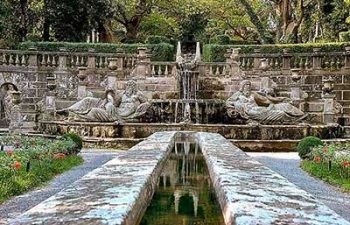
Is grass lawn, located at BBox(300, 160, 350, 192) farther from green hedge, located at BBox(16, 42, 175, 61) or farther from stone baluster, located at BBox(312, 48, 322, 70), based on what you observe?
green hedge, located at BBox(16, 42, 175, 61)

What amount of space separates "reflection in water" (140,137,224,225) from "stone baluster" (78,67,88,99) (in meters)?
13.0

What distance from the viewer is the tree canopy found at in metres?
29.7

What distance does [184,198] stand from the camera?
273 inches

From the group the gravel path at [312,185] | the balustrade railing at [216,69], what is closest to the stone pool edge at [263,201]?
the gravel path at [312,185]

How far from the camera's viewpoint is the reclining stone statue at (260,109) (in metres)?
19.4

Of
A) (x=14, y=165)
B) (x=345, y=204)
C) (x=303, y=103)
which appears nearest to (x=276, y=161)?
(x=345, y=204)

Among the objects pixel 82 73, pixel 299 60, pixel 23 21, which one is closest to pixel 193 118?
pixel 82 73

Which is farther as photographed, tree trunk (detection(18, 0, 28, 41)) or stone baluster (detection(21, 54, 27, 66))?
tree trunk (detection(18, 0, 28, 41))

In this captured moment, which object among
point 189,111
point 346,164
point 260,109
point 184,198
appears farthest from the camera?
point 189,111

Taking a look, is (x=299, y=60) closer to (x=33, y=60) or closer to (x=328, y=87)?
(x=328, y=87)

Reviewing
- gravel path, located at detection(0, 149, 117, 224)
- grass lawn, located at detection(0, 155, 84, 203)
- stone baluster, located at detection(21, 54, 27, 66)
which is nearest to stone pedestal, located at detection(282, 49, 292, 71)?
stone baluster, located at detection(21, 54, 27, 66)

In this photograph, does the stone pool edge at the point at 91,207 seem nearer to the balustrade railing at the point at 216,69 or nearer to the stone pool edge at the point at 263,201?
the stone pool edge at the point at 263,201

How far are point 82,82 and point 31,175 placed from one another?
14.6 metres

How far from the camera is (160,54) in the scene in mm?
28766
